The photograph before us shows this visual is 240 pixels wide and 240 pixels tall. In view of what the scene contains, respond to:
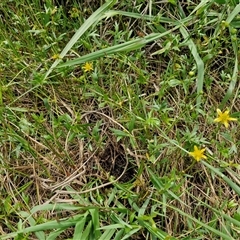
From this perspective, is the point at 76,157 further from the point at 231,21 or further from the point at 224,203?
the point at 231,21

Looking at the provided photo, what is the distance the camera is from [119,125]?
1392mm

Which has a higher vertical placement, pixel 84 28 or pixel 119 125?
pixel 84 28

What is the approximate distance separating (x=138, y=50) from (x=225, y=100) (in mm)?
344

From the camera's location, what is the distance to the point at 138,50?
152 cm

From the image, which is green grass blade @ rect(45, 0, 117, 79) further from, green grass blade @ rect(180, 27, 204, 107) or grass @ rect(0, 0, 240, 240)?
green grass blade @ rect(180, 27, 204, 107)

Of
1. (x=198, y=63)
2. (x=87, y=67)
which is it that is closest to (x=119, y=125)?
(x=87, y=67)

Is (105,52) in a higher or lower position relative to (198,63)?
higher

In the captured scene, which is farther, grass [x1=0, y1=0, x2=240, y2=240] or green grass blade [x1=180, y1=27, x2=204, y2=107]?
green grass blade [x1=180, y1=27, x2=204, y2=107]

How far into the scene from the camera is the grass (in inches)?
50.3

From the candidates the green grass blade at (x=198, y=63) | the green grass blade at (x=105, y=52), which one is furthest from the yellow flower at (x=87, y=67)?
the green grass blade at (x=198, y=63)

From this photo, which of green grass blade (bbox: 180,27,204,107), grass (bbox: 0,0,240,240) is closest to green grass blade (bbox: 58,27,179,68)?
grass (bbox: 0,0,240,240)

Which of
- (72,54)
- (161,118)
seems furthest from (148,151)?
(72,54)

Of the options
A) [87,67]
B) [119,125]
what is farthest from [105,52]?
[119,125]

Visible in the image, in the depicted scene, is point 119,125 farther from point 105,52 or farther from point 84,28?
point 84,28
